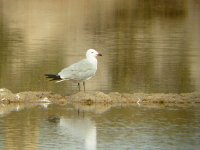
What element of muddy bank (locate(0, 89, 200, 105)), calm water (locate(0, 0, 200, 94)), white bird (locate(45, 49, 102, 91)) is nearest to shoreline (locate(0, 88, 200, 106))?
muddy bank (locate(0, 89, 200, 105))

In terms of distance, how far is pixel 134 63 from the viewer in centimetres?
2128

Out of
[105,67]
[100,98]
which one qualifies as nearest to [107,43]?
[105,67]

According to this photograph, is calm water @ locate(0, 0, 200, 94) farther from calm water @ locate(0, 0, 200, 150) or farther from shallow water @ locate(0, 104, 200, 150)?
shallow water @ locate(0, 104, 200, 150)

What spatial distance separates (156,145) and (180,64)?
976 cm

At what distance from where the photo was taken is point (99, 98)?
48.4 ft

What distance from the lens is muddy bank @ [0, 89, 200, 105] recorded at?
14726mm

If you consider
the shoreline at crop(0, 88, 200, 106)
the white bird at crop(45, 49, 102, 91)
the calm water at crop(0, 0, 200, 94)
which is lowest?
the calm water at crop(0, 0, 200, 94)

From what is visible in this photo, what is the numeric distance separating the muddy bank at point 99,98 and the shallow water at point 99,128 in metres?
0.37

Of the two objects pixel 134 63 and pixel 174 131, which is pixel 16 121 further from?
pixel 134 63

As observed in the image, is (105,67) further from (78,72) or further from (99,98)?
(99,98)

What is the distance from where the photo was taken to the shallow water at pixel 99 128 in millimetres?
11539

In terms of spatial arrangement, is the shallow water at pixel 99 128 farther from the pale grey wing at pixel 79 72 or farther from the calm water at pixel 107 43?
the calm water at pixel 107 43

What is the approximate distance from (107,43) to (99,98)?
1144 cm

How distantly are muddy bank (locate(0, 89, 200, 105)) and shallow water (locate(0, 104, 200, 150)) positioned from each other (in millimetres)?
366
